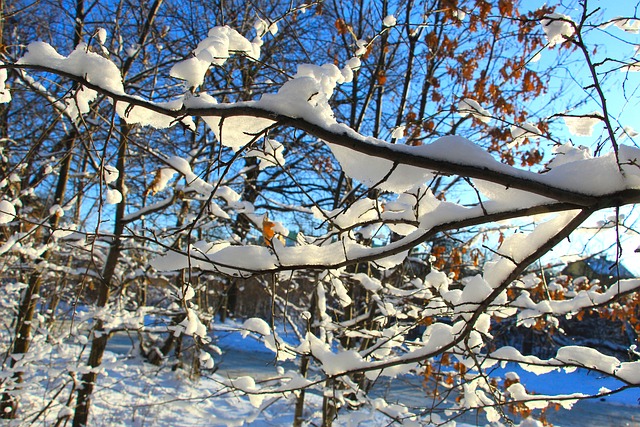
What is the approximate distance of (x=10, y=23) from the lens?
5.24 metres

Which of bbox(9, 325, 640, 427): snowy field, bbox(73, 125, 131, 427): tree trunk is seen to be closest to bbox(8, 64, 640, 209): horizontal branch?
bbox(9, 325, 640, 427): snowy field

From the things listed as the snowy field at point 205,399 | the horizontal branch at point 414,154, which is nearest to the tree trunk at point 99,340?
the snowy field at point 205,399

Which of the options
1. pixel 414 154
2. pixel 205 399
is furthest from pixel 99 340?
pixel 414 154

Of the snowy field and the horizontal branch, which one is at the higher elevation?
the horizontal branch

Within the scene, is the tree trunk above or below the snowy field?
above

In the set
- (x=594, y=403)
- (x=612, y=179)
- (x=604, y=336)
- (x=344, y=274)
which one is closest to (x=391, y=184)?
(x=612, y=179)

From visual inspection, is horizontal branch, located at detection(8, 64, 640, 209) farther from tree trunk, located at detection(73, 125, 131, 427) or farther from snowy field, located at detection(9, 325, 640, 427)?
tree trunk, located at detection(73, 125, 131, 427)

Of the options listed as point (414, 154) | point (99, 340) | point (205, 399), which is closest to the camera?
point (414, 154)

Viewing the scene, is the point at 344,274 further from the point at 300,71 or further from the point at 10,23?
the point at 10,23

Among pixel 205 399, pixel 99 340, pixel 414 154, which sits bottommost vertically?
pixel 205 399

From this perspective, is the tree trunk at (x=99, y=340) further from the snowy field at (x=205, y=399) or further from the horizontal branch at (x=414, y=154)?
the horizontal branch at (x=414, y=154)

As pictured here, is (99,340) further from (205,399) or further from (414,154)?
(414,154)

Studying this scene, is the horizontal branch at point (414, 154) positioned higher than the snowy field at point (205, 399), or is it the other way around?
the horizontal branch at point (414, 154)

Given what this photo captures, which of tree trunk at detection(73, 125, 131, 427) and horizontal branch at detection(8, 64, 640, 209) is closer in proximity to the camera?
horizontal branch at detection(8, 64, 640, 209)
